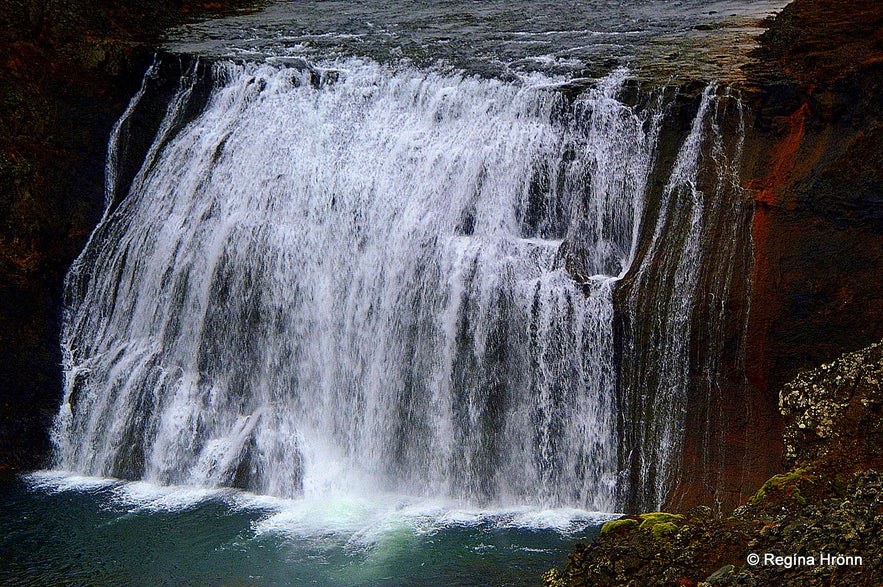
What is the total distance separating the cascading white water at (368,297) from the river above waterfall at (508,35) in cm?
139

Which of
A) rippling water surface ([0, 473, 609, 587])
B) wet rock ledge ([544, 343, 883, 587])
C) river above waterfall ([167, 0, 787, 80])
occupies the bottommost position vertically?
rippling water surface ([0, 473, 609, 587])

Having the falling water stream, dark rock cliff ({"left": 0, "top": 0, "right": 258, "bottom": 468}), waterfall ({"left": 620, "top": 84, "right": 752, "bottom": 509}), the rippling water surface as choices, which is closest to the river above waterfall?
the falling water stream

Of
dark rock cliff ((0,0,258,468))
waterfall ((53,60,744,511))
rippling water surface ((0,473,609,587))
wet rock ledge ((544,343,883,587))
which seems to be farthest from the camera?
dark rock cliff ((0,0,258,468))

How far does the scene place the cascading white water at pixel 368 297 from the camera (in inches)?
517

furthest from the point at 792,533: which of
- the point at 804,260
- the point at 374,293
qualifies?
the point at 374,293

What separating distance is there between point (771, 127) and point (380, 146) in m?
5.74

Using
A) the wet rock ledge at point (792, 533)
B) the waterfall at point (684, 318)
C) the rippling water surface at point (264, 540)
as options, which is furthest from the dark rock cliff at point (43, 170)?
the wet rock ledge at point (792, 533)

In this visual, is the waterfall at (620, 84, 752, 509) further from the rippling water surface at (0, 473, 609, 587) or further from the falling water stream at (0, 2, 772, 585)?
the rippling water surface at (0, 473, 609, 587)

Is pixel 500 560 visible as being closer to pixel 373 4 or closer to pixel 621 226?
pixel 621 226

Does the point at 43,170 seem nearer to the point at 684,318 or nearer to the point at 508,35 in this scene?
the point at 508,35

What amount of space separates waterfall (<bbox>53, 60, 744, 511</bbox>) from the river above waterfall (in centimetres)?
107

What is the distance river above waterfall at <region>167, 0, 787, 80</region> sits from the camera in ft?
50.6

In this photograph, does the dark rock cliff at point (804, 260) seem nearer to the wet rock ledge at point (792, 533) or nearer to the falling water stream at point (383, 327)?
the falling water stream at point (383, 327)

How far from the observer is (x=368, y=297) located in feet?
46.8
